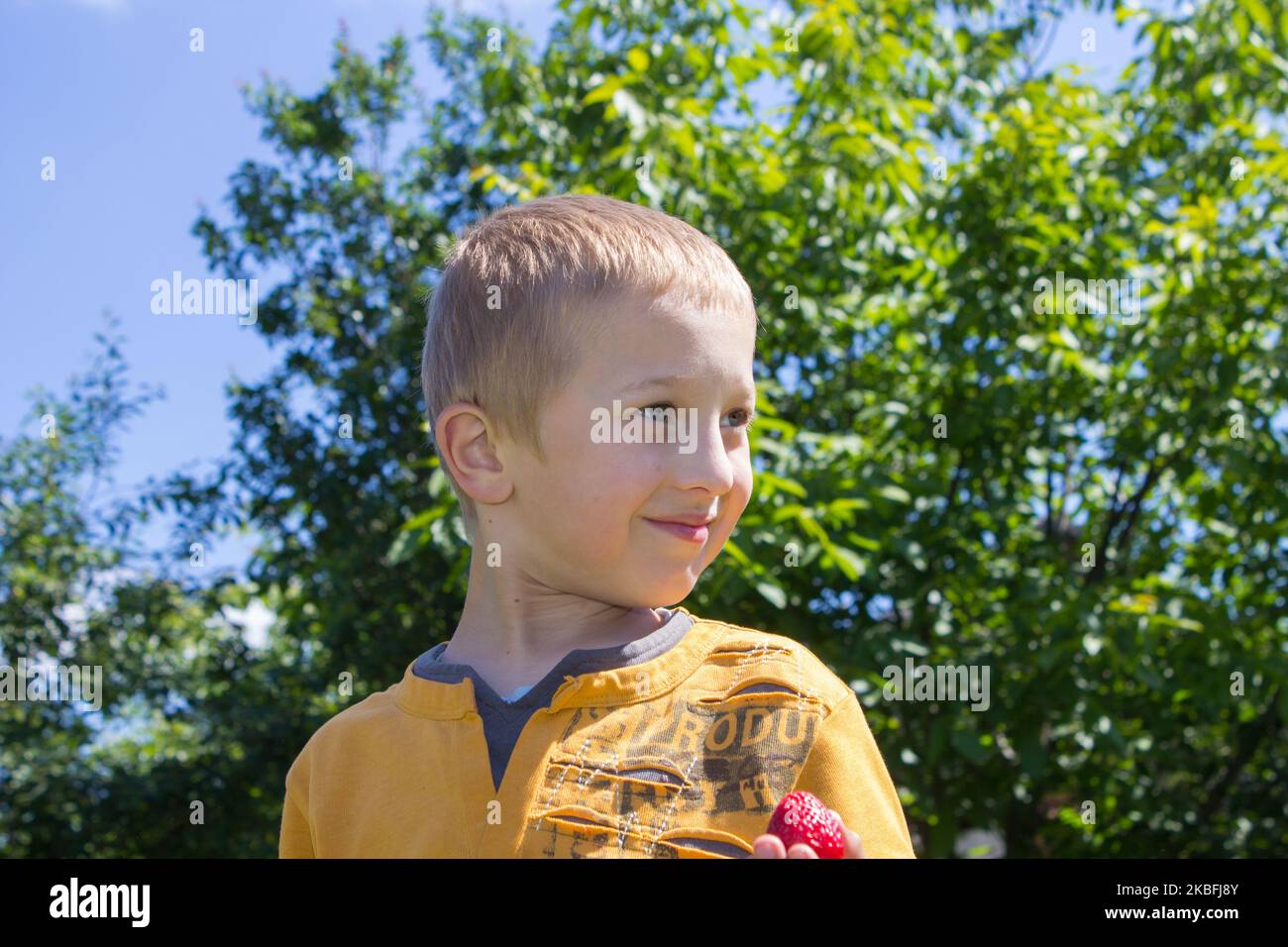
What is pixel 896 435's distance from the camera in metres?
4.79

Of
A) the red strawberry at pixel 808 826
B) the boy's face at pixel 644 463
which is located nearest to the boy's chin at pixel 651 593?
the boy's face at pixel 644 463

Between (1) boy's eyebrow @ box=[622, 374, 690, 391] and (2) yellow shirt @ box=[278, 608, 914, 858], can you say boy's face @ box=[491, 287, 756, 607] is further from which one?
(2) yellow shirt @ box=[278, 608, 914, 858]

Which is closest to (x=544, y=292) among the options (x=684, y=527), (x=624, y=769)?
(x=684, y=527)

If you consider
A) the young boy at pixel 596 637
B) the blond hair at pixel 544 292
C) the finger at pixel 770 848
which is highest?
the blond hair at pixel 544 292

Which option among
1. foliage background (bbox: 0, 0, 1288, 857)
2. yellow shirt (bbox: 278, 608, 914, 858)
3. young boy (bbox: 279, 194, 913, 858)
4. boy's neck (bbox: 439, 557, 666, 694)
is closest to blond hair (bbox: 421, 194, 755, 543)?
young boy (bbox: 279, 194, 913, 858)

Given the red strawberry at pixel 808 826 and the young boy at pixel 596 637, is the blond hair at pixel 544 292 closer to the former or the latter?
the young boy at pixel 596 637

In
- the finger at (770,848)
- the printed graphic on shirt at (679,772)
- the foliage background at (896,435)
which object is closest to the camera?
the finger at (770,848)

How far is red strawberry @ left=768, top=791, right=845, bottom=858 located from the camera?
1043 millimetres

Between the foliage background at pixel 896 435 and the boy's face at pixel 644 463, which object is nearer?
the boy's face at pixel 644 463

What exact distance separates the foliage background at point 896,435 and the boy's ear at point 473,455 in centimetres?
212

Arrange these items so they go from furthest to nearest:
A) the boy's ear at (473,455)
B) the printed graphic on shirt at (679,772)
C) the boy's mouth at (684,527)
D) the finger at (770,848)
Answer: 1. the boy's ear at (473,455)
2. the boy's mouth at (684,527)
3. the printed graphic on shirt at (679,772)
4. the finger at (770,848)

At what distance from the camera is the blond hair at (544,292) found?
54.1 inches

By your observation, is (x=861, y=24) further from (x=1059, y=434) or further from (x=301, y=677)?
(x=301, y=677)
